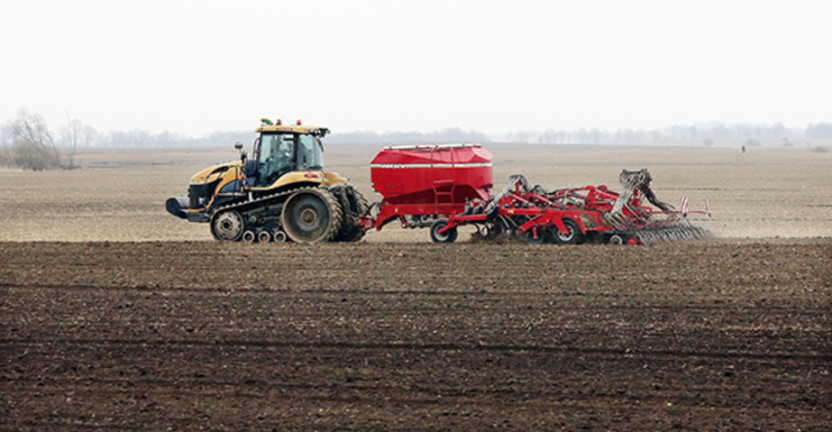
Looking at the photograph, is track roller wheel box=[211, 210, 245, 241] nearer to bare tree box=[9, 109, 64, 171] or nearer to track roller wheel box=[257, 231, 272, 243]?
track roller wheel box=[257, 231, 272, 243]

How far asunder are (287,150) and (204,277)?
428 centimetres

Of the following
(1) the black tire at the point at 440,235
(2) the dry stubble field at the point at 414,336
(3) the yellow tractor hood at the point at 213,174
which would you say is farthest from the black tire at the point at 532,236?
(3) the yellow tractor hood at the point at 213,174

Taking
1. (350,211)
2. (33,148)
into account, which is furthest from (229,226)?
(33,148)

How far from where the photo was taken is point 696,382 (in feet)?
25.6

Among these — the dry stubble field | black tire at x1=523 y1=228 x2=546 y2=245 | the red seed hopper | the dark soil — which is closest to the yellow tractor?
the red seed hopper

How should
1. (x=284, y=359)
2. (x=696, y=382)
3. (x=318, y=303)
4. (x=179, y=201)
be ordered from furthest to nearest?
1. (x=179, y=201)
2. (x=318, y=303)
3. (x=284, y=359)
4. (x=696, y=382)

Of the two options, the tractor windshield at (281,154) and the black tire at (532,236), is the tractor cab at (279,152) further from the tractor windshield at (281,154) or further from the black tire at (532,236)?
the black tire at (532,236)

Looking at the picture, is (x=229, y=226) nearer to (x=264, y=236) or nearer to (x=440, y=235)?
(x=264, y=236)

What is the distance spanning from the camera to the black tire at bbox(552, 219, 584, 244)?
15.7m

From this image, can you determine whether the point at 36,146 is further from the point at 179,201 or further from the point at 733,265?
the point at 733,265

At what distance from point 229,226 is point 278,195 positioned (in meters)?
1.11

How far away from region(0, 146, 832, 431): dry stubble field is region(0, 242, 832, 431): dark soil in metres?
0.03

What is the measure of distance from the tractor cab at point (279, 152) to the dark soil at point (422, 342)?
2781mm

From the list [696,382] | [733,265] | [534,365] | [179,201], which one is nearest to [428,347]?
[534,365]
